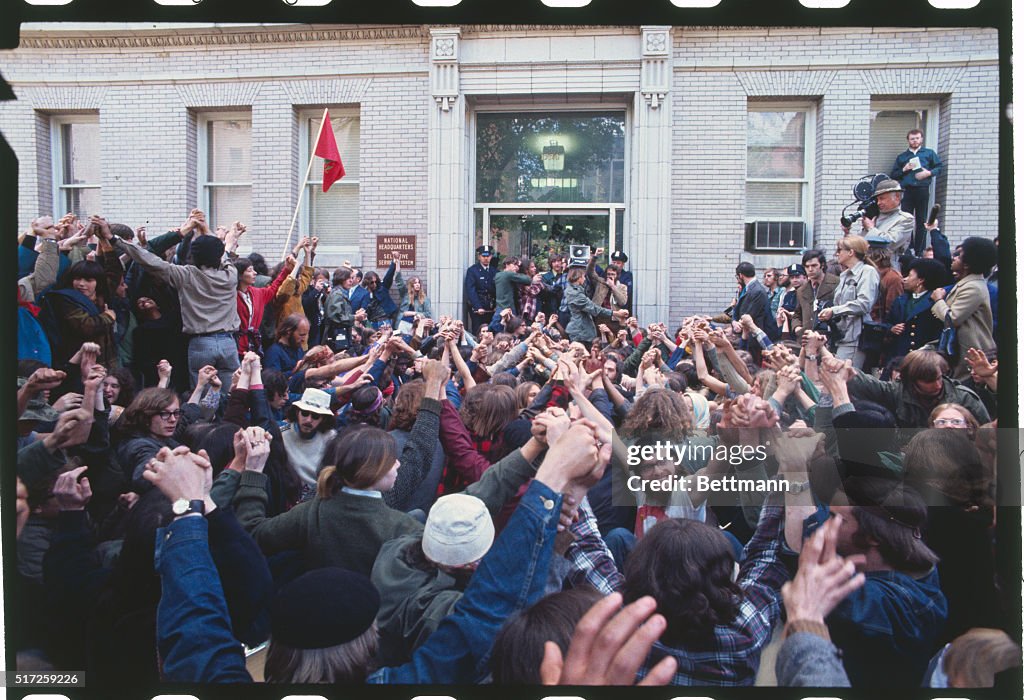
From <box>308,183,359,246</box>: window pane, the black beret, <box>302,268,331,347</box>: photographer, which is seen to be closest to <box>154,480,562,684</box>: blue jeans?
the black beret

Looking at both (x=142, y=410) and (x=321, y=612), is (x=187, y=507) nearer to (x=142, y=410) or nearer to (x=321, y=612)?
(x=321, y=612)

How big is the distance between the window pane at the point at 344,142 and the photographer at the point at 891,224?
11.9ft

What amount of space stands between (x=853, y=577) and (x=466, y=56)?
12.3ft

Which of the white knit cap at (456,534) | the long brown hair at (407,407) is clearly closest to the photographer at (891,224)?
the long brown hair at (407,407)

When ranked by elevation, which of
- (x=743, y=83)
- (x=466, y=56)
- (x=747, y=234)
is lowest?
(x=747, y=234)

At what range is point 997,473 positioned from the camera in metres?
2.75

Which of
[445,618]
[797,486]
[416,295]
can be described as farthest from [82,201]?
[797,486]

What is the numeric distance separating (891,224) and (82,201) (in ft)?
14.1

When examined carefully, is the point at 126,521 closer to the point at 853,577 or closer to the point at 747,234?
the point at 853,577

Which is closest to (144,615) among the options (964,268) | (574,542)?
(574,542)

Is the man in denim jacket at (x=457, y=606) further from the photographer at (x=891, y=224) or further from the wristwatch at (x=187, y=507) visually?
the photographer at (x=891, y=224)

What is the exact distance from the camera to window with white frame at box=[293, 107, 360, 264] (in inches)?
208

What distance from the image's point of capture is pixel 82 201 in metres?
3.62

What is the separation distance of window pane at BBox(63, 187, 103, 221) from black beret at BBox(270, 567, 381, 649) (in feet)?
8.09
